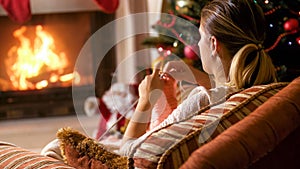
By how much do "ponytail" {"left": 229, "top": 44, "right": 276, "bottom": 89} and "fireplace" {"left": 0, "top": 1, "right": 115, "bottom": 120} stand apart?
268 centimetres

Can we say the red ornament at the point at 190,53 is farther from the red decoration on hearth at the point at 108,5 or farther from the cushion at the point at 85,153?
the cushion at the point at 85,153

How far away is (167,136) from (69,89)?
314 centimetres

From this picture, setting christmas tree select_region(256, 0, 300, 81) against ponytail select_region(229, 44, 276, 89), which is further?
christmas tree select_region(256, 0, 300, 81)

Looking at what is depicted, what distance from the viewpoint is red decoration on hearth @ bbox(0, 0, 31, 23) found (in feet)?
12.2

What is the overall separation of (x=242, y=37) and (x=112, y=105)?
218 centimetres

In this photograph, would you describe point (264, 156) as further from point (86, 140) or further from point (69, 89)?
point (69, 89)

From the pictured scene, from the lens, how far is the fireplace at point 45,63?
405 centimetres

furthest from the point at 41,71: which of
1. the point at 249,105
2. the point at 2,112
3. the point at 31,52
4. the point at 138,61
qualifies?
the point at 249,105

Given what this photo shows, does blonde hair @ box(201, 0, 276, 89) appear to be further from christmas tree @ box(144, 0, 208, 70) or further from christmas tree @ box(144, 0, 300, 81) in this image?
christmas tree @ box(144, 0, 208, 70)

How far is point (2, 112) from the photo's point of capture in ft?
13.3

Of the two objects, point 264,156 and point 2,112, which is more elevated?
point 264,156

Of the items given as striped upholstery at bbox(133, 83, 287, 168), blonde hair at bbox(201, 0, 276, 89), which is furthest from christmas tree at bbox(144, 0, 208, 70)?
striped upholstery at bbox(133, 83, 287, 168)

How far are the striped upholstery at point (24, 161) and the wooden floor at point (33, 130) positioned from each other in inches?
98.9

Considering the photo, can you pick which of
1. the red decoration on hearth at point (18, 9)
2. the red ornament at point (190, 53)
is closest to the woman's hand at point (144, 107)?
the red ornament at point (190, 53)
